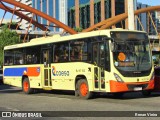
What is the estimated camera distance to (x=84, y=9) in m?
146

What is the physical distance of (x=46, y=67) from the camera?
2153cm

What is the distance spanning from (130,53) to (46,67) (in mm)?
5807

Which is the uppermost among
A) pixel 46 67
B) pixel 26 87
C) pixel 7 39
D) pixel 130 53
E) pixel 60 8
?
pixel 60 8

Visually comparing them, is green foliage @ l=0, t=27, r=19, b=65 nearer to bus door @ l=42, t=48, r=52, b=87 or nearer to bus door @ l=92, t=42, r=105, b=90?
bus door @ l=42, t=48, r=52, b=87

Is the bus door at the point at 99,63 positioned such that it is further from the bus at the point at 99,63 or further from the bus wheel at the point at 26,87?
the bus wheel at the point at 26,87

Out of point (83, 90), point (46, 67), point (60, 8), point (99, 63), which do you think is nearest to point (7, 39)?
point (46, 67)

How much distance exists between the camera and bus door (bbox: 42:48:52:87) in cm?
2128

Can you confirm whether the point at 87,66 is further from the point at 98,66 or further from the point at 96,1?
the point at 96,1

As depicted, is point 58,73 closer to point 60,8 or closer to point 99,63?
point 99,63

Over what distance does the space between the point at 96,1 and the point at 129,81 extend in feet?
423

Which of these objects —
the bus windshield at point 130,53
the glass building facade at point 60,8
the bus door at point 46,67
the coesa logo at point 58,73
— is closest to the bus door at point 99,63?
the bus windshield at point 130,53

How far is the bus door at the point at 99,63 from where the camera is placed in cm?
1719

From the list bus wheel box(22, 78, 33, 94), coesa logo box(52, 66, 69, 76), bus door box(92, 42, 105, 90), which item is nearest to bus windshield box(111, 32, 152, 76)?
bus door box(92, 42, 105, 90)

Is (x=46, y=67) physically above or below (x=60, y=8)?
below
